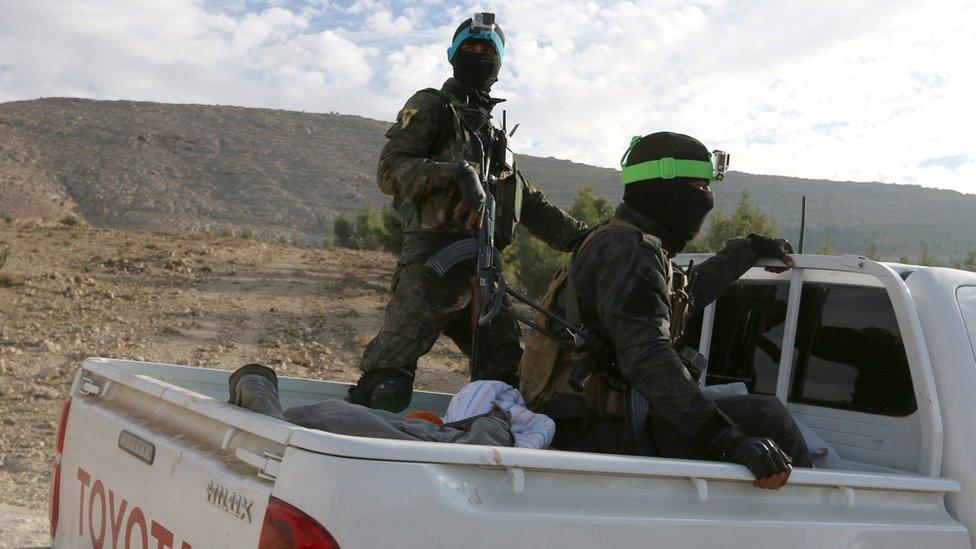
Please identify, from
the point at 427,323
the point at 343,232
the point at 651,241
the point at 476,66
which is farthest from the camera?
the point at 343,232

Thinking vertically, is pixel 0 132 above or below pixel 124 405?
above

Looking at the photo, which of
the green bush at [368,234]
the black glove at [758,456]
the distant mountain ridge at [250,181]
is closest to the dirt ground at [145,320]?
the black glove at [758,456]

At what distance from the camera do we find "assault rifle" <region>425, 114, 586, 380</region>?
3.06 metres

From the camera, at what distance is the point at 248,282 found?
1550 cm

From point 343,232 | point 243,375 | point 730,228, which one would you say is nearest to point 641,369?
point 243,375

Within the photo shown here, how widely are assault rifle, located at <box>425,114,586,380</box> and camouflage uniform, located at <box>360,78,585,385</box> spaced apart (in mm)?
55

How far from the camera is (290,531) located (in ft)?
5.53

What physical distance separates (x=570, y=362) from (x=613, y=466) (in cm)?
113

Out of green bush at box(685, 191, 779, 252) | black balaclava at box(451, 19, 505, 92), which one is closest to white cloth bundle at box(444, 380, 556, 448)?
black balaclava at box(451, 19, 505, 92)

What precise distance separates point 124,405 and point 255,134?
6105 centimetres

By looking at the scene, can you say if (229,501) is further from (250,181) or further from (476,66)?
(250,181)

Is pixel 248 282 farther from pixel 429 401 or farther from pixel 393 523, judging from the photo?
pixel 393 523

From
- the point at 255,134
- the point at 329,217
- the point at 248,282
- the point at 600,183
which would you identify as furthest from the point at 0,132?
the point at 248,282

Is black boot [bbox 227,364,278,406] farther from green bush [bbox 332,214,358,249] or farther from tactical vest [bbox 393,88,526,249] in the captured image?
green bush [bbox 332,214,358,249]
